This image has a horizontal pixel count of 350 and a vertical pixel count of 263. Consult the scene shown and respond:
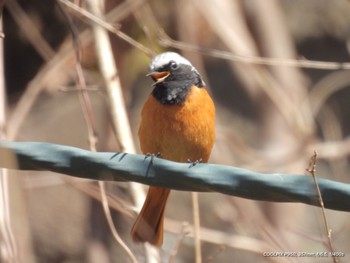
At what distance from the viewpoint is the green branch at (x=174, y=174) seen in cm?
289

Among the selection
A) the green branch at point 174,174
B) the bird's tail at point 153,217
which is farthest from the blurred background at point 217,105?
the green branch at point 174,174

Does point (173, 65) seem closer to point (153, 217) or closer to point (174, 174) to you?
point (153, 217)

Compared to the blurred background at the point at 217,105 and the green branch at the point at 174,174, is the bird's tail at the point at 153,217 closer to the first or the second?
the blurred background at the point at 217,105

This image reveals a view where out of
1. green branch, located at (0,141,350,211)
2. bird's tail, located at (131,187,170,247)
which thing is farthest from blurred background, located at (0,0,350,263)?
green branch, located at (0,141,350,211)

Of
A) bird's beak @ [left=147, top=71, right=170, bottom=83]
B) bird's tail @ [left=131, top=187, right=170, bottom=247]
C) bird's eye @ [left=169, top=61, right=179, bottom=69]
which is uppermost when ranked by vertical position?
bird's eye @ [left=169, top=61, right=179, bottom=69]

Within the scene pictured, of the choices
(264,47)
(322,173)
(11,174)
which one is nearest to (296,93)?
(264,47)

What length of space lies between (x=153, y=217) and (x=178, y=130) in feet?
1.51

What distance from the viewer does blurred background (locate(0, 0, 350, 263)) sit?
Result: 22.2 feet

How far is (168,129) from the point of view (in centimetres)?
459

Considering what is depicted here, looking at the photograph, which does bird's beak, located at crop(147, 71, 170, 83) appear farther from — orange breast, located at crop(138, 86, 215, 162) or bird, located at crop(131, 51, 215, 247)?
orange breast, located at crop(138, 86, 215, 162)

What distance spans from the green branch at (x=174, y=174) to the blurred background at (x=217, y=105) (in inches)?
96.4

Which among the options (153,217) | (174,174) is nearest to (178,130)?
(153,217)

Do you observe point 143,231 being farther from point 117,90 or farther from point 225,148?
point 225,148

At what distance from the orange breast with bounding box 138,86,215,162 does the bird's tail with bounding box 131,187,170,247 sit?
0.67ft
